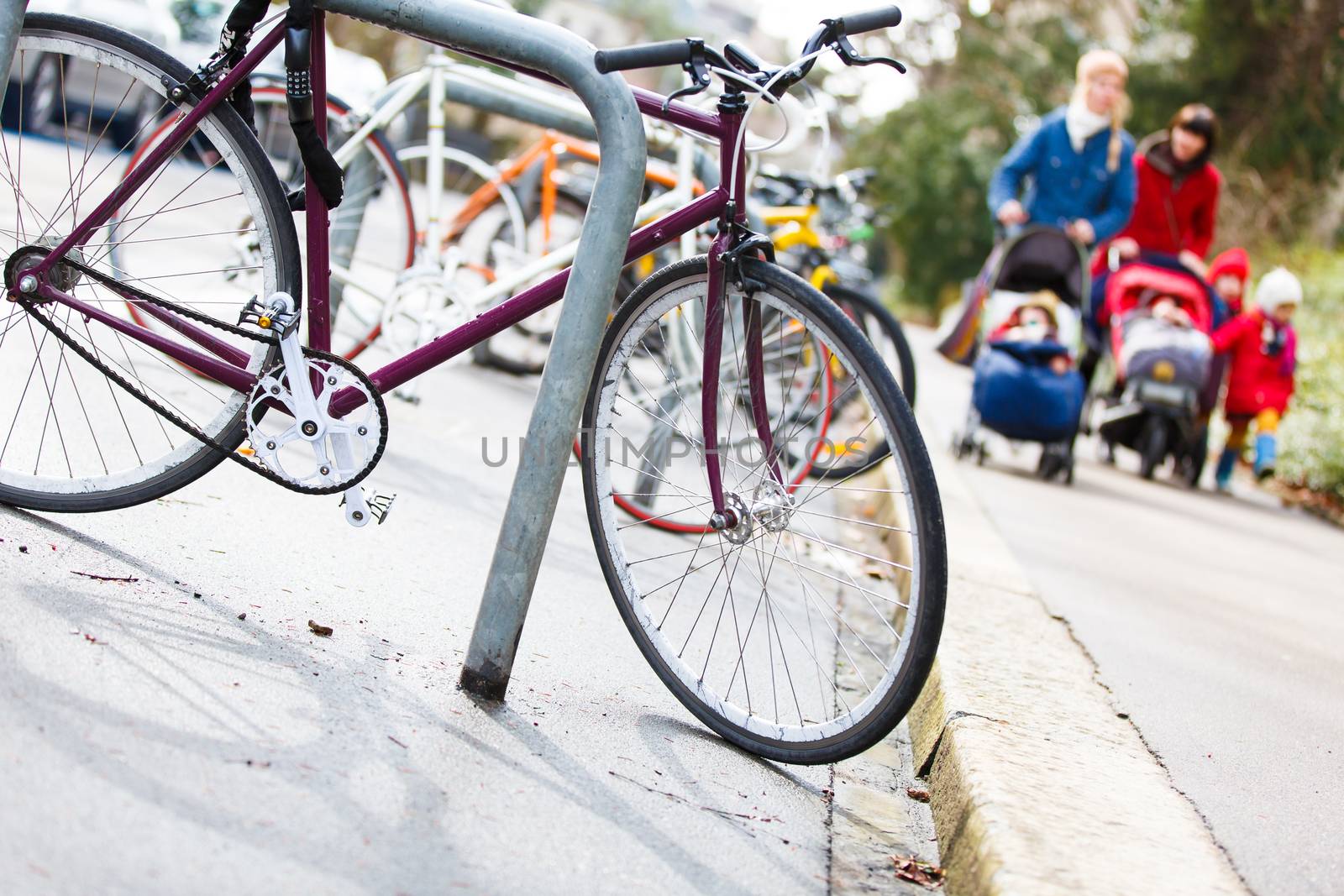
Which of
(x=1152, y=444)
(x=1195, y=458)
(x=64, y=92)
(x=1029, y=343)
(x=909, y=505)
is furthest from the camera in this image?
(x=1195, y=458)

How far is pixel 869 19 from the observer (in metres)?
2.99

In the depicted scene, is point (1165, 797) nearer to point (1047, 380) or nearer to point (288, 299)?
point (288, 299)

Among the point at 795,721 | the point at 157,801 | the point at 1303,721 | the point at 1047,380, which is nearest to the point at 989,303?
the point at 1047,380

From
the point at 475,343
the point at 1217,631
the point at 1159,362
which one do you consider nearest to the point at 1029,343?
the point at 1159,362

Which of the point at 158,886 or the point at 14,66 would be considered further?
the point at 14,66

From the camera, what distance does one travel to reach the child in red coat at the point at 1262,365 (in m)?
9.73

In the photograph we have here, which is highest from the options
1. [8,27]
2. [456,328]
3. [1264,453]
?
[8,27]

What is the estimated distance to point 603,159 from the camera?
279 cm

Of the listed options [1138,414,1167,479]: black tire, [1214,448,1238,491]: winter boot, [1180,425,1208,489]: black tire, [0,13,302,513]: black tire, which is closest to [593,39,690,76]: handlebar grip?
[0,13,302,513]: black tire

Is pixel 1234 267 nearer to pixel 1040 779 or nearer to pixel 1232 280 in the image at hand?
pixel 1232 280

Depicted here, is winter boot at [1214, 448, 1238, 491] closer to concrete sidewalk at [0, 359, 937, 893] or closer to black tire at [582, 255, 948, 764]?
concrete sidewalk at [0, 359, 937, 893]

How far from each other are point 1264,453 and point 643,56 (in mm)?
8185

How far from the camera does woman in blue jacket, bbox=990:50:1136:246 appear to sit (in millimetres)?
8438

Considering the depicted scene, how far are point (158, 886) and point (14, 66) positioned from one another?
2.09 meters
